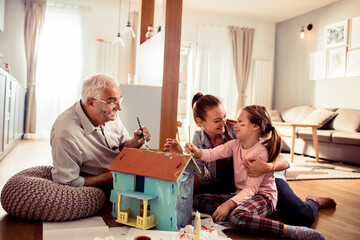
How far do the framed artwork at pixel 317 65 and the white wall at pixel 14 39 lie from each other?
5471 millimetres

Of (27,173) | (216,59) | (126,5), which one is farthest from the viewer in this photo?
(216,59)

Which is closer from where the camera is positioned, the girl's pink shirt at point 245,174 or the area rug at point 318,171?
the girl's pink shirt at point 245,174

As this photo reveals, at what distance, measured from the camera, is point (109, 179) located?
197 cm

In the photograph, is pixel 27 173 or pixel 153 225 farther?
pixel 27 173

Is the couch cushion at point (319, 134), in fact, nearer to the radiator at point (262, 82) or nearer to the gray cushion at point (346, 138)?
the gray cushion at point (346, 138)

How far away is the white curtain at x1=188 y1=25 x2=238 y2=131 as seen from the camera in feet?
22.6

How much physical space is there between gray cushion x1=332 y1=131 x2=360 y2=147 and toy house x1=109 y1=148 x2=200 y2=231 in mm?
3379

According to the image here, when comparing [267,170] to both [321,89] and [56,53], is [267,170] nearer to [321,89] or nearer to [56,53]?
[321,89]

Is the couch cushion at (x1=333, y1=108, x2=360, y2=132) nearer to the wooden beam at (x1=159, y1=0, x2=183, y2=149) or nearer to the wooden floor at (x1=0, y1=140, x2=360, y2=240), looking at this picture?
the wooden floor at (x1=0, y1=140, x2=360, y2=240)

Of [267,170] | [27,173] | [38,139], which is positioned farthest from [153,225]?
[38,139]

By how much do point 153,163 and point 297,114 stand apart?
5083 millimetres

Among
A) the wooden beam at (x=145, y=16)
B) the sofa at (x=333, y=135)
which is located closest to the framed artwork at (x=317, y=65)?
the sofa at (x=333, y=135)

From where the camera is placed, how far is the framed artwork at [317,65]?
20.0ft

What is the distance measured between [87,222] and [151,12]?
347 cm
